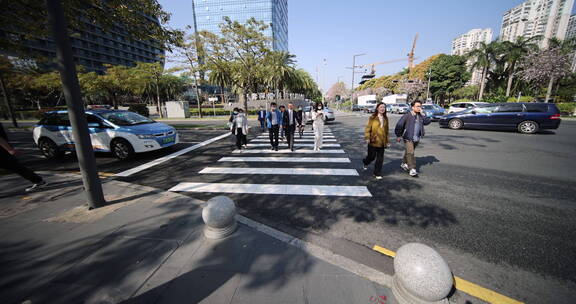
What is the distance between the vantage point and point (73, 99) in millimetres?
3424

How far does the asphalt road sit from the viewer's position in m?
2.49

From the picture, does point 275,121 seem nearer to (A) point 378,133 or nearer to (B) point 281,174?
(B) point 281,174

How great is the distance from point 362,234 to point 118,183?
5510mm

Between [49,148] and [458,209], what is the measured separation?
40.3 feet

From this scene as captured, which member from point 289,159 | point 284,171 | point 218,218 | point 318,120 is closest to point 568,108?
point 318,120

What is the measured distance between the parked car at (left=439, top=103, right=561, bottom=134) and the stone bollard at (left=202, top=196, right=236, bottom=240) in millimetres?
15848

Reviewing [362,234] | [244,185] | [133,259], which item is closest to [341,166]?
[244,185]

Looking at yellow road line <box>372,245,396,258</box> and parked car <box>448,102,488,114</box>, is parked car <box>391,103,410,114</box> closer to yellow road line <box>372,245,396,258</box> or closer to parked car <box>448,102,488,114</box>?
parked car <box>448,102,488,114</box>

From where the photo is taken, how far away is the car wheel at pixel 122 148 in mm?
7102

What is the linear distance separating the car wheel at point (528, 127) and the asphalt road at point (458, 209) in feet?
17.6

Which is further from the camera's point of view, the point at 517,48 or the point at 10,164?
the point at 517,48

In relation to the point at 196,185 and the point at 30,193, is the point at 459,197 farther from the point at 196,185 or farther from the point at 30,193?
the point at 30,193

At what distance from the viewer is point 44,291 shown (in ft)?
6.98

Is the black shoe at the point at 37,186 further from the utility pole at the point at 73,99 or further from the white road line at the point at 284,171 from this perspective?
the white road line at the point at 284,171
